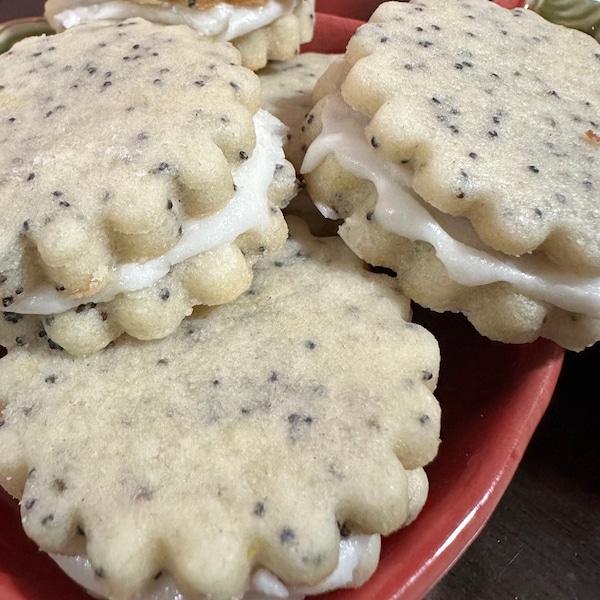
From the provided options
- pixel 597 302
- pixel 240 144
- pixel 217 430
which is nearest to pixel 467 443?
pixel 597 302

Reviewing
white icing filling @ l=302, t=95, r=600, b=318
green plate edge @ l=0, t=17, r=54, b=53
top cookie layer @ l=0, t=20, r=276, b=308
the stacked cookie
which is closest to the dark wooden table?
the stacked cookie

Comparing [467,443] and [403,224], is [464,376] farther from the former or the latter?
[403,224]

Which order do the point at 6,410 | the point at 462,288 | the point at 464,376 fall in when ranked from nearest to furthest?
the point at 6,410
the point at 462,288
the point at 464,376

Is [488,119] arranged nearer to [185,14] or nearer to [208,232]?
[208,232]

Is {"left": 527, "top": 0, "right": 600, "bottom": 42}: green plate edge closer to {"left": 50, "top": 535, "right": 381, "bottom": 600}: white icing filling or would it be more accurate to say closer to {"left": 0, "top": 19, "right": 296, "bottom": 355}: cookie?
{"left": 0, "top": 19, "right": 296, "bottom": 355}: cookie

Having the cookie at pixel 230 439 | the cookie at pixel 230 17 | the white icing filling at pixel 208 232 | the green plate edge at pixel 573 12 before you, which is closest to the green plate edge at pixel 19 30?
the cookie at pixel 230 17
